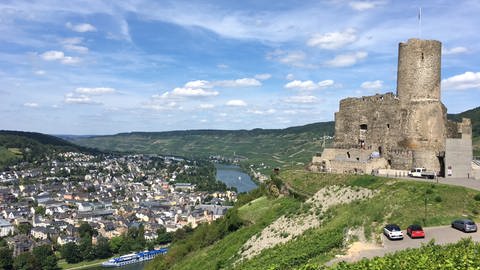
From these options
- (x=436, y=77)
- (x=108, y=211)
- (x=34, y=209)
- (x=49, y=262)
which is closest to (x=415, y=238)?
(x=436, y=77)

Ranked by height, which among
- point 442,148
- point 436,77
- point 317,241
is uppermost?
point 436,77

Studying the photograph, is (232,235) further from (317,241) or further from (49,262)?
(49,262)

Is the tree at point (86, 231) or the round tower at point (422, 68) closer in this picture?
the round tower at point (422, 68)

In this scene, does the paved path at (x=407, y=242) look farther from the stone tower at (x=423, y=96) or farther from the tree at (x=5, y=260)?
the tree at (x=5, y=260)

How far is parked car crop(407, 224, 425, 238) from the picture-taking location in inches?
800

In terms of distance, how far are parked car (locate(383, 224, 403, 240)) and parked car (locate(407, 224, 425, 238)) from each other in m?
0.46

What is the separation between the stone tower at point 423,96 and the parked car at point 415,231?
13560 millimetres

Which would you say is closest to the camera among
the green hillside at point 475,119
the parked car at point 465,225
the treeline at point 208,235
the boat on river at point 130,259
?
the parked car at point 465,225

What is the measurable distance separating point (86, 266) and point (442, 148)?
81.9 m

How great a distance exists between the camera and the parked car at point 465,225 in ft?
67.5

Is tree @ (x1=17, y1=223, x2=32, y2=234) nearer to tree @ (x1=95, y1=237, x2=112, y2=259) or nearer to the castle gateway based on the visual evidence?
tree @ (x1=95, y1=237, x2=112, y2=259)

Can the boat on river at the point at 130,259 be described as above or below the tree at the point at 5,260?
below

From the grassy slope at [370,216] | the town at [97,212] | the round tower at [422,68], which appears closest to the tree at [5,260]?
the town at [97,212]

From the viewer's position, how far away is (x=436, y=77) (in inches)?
1328
